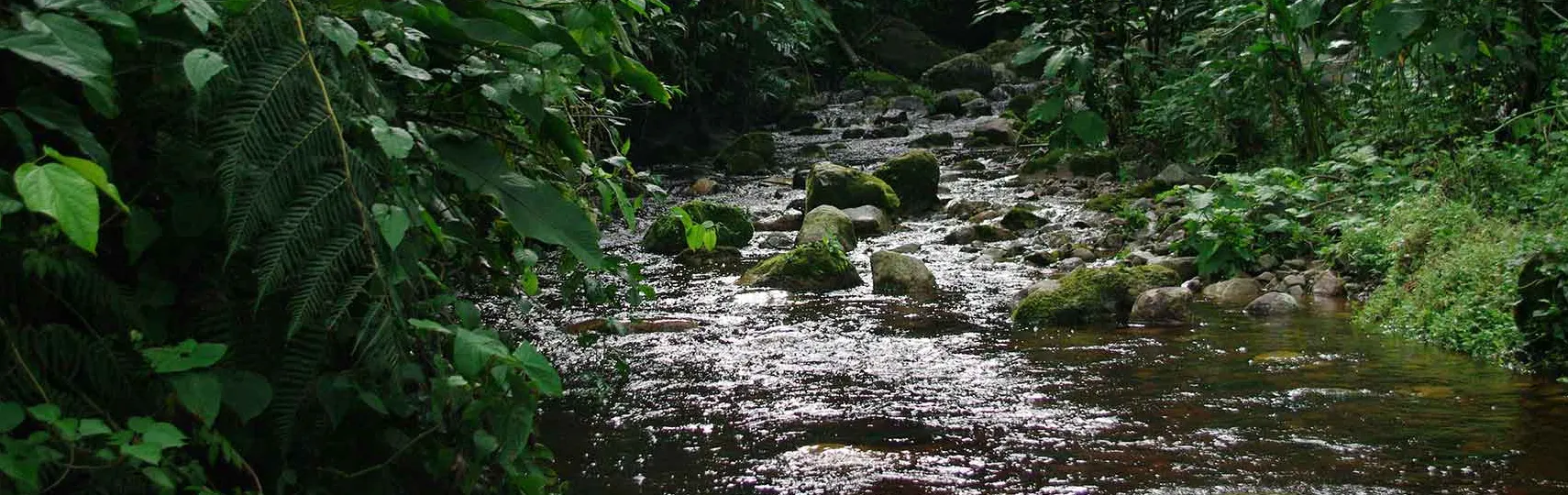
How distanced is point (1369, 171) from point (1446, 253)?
204 cm

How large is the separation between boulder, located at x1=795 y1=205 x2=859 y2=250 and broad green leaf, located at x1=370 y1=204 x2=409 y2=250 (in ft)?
25.8

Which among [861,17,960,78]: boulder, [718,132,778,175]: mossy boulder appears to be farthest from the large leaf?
[861,17,960,78]: boulder

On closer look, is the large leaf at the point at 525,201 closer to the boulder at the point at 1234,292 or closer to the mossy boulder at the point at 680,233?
the boulder at the point at 1234,292

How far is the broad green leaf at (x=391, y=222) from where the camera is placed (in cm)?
159

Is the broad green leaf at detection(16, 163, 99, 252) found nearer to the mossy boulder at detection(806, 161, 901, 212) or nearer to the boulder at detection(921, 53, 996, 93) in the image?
the mossy boulder at detection(806, 161, 901, 212)

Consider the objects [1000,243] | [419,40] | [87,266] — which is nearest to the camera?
[87,266]

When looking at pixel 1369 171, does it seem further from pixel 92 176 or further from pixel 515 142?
pixel 92 176

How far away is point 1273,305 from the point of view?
6.71 metres

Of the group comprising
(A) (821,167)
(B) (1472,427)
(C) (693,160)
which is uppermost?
(B) (1472,427)

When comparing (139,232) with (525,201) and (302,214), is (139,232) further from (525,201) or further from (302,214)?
(525,201)

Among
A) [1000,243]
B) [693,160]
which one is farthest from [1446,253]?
[693,160]

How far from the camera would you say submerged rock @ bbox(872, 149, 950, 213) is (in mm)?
11820

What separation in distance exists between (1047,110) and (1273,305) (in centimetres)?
557

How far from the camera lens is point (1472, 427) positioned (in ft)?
13.6
